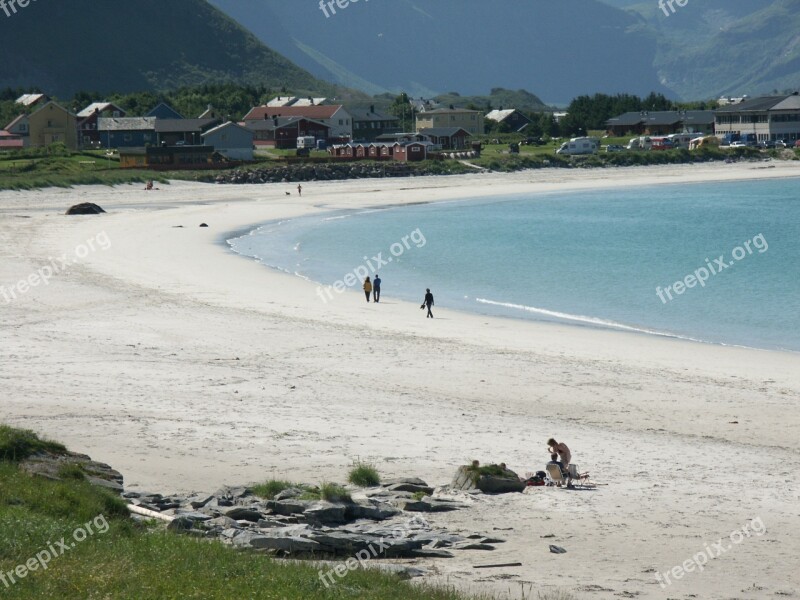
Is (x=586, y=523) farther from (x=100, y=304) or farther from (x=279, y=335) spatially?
(x=100, y=304)

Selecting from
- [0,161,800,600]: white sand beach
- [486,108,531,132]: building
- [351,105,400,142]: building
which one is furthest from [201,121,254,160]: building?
[0,161,800,600]: white sand beach

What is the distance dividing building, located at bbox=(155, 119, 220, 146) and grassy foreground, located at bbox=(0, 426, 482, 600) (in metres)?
97.7

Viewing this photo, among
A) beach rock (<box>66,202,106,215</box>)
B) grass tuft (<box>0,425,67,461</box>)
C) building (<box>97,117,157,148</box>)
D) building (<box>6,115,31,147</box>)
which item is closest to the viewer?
grass tuft (<box>0,425,67,461</box>)

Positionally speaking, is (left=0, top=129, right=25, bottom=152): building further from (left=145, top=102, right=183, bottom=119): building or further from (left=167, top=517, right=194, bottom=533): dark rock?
(left=167, top=517, right=194, bottom=533): dark rock

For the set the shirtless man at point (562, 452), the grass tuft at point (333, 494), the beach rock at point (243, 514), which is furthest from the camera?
the shirtless man at point (562, 452)

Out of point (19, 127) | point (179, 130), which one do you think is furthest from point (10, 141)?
point (179, 130)

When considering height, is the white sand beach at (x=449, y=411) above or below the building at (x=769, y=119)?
below

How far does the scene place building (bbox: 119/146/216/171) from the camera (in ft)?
300

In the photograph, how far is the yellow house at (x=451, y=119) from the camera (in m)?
134

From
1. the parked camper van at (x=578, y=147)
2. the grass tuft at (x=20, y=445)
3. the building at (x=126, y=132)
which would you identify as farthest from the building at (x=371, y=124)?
the grass tuft at (x=20, y=445)

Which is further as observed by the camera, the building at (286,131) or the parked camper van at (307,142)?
the building at (286,131)

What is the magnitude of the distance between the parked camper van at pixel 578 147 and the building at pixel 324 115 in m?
22.6

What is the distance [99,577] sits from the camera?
10055 mm

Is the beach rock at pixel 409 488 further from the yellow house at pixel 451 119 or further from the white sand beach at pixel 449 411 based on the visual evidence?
the yellow house at pixel 451 119
